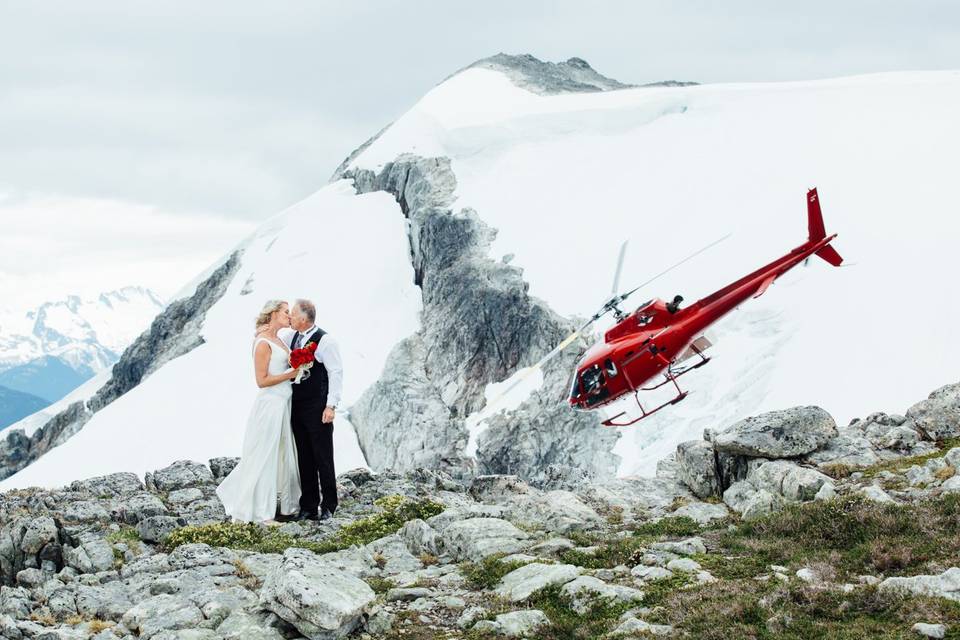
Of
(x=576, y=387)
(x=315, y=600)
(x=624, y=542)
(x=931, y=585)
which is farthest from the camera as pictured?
(x=576, y=387)

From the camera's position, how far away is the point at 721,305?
61.9 feet

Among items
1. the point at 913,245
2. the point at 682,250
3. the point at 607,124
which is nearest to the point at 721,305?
the point at 913,245

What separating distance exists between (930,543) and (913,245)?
34.4 meters

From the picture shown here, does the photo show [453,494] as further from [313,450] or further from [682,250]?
[682,250]

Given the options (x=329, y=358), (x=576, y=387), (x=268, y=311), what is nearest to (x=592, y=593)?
(x=329, y=358)

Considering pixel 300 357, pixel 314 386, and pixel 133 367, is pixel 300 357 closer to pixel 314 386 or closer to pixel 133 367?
pixel 314 386

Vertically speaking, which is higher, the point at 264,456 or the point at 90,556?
the point at 264,456

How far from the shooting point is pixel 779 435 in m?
17.0

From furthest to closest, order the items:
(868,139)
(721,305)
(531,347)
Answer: (868,139)
(531,347)
(721,305)

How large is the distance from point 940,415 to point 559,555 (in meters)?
10.3

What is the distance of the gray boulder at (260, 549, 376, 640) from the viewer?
9453 millimetres

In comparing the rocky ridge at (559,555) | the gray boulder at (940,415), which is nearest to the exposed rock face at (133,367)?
the rocky ridge at (559,555)

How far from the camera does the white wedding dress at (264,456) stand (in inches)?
580

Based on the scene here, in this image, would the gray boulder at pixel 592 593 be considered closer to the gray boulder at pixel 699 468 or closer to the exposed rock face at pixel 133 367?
the gray boulder at pixel 699 468
